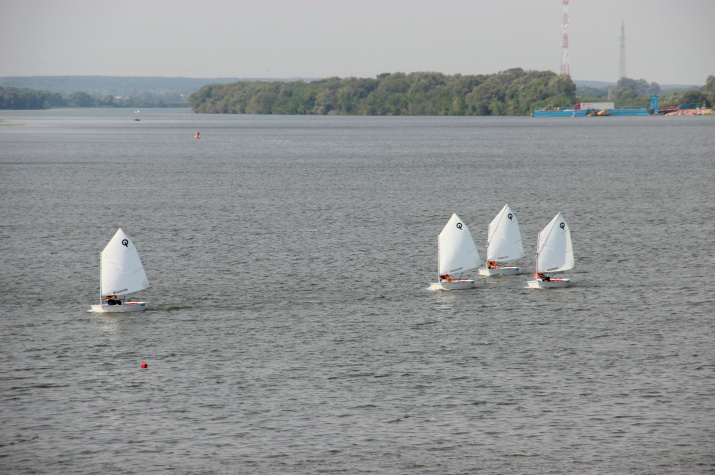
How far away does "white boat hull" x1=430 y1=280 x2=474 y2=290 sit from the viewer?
67.2 m

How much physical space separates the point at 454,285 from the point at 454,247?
305cm

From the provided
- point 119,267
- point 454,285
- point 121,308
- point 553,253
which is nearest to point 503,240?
point 553,253

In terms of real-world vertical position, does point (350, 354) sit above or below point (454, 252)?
below

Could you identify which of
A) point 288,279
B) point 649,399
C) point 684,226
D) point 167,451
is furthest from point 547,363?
point 684,226

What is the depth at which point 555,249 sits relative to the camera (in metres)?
69.6

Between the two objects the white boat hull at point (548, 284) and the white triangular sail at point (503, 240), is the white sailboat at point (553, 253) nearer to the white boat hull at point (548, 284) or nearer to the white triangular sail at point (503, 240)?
the white boat hull at point (548, 284)

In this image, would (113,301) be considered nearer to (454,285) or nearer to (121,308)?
(121,308)

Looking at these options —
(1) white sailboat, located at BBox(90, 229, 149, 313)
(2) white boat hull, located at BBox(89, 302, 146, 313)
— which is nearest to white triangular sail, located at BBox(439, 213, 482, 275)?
(1) white sailboat, located at BBox(90, 229, 149, 313)

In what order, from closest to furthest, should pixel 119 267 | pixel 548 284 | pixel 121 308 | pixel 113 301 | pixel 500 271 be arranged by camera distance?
pixel 121 308 < pixel 113 301 < pixel 119 267 < pixel 548 284 < pixel 500 271

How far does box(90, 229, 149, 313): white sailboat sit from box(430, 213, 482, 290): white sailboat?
22868mm

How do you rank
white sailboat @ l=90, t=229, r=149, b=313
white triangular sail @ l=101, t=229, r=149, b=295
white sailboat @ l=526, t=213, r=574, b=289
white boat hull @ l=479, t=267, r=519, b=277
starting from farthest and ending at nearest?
1. white boat hull @ l=479, t=267, r=519, b=277
2. white sailboat @ l=526, t=213, r=574, b=289
3. white triangular sail @ l=101, t=229, r=149, b=295
4. white sailboat @ l=90, t=229, r=149, b=313

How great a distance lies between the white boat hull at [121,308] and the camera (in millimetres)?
60344

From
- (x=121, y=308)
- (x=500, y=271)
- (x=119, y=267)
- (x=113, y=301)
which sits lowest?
(x=121, y=308)

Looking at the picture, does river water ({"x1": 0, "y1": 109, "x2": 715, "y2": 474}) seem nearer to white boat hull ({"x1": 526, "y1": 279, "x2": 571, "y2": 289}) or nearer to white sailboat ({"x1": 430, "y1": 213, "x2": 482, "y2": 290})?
white boat hull ({"x1": 526, "y1": 279, "x2": 571, "y2": 289})
